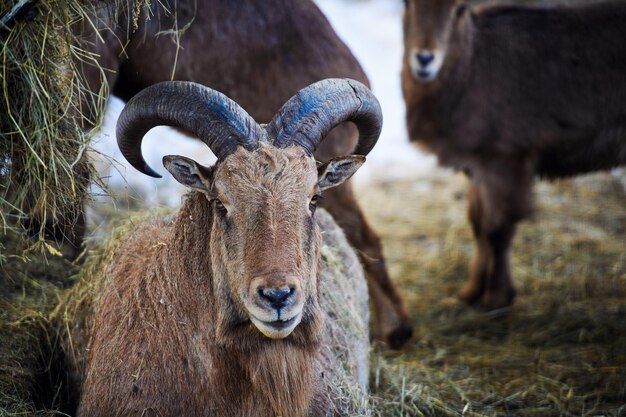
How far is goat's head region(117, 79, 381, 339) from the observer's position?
152 inches

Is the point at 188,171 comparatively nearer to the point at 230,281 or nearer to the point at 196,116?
the point at 196,116

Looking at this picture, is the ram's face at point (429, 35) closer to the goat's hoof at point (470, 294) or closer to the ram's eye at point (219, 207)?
the goat's hoof at point (470, 294)

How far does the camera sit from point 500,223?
8102 millimetres

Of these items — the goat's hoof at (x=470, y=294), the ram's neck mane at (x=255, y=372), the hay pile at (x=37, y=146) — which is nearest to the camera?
the ram's neck mane at (x=255, y=372)

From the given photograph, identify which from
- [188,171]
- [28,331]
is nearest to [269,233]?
[188,171]

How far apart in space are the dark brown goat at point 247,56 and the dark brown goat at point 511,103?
200 centimetres

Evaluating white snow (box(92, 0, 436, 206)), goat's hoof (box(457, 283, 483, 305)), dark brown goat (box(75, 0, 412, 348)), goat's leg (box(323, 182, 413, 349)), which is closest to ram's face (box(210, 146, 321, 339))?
dark brown goat (box(75, 0, 412, 348))

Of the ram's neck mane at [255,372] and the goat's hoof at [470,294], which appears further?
the goat's hoof at [470,294]

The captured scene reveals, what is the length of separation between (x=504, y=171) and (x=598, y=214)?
280 centimetres

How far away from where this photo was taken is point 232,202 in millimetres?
4094

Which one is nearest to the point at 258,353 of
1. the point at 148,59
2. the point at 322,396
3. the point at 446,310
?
the point at 322,396

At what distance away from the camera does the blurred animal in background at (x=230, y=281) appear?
13.0 feet

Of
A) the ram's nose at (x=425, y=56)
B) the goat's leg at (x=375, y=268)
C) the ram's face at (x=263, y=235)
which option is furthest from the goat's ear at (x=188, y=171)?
the ram's nose at (x=425, y=56)

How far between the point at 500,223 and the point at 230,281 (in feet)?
15.2
